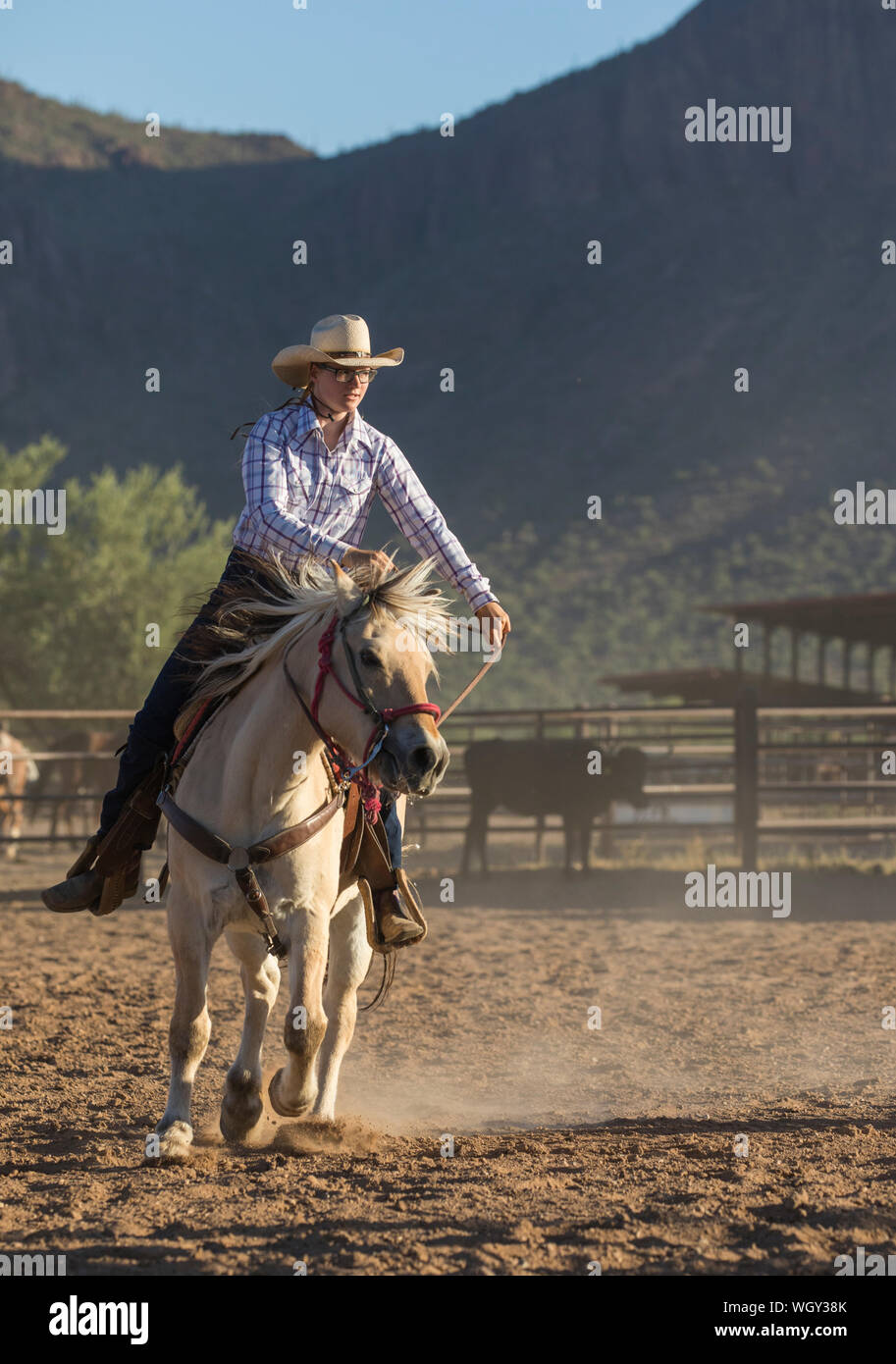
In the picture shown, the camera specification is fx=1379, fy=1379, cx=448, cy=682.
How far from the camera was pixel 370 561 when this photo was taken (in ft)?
13.3

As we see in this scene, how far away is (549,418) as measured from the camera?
250 ft

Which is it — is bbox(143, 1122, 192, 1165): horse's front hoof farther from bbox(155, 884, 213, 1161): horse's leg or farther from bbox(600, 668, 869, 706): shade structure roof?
bbox(600, 668, 869, 706): shade structure roof

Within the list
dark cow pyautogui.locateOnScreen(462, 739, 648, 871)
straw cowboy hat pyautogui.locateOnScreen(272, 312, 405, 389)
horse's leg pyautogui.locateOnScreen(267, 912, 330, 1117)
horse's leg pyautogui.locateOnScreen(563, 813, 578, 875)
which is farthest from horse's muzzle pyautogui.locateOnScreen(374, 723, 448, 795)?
dark cow pyautogui.locateOnScreen(462, 739, 648, 871)

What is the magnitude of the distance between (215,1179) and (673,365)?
254 feet

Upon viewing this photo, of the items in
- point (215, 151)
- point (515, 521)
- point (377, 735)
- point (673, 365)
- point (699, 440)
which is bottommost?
point (377, 735)

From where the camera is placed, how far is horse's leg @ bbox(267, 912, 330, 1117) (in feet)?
13.0

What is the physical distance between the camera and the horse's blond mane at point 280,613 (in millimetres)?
3791

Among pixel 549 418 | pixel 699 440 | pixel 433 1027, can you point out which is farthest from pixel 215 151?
pixel 433 1027

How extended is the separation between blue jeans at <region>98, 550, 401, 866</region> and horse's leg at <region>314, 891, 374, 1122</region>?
1.85ft

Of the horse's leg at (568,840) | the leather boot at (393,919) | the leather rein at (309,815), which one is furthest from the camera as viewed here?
the horse's leg at (568,840)

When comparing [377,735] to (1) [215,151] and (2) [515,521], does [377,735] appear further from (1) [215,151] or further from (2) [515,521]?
(1) [215,151]

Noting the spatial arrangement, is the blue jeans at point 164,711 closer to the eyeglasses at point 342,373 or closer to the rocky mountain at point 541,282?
the eyeglasses at point 342,373

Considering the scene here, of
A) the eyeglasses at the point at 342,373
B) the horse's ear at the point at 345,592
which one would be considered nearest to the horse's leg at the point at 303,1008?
the horse's ear at the point at 345,592

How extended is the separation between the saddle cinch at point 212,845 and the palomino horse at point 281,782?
41mm
